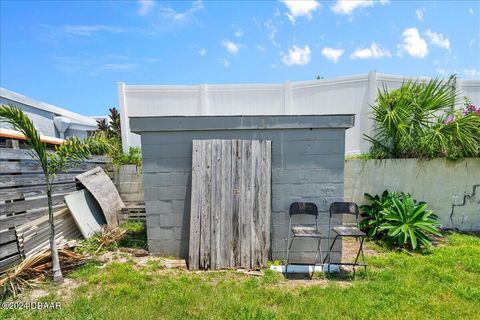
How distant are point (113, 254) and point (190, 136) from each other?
233 centimetres

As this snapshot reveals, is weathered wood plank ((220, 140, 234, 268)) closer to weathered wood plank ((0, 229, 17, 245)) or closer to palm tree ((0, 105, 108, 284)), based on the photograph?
palm tree ((0, 105, 108, 284))

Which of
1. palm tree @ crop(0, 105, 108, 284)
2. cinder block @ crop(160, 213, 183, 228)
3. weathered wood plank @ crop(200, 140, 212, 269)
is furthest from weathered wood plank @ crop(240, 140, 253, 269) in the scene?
palm tree @ crop(0, 105, 108, 284)

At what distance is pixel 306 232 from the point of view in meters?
3.63

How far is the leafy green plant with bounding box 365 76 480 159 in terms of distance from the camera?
17.1 feet

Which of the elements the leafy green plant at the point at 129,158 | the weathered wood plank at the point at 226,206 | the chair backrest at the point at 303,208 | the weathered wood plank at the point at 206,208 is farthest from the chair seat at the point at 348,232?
the leafy green plant at the point at 129,158

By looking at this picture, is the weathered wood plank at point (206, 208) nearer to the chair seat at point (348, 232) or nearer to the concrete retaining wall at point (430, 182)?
the chair seat at point (348, 232)

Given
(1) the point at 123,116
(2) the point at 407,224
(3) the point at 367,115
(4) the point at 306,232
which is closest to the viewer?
(4) the point at 306,232

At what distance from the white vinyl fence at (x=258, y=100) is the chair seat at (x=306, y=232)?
12.5 feet

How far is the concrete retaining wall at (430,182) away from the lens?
5426 millimetres

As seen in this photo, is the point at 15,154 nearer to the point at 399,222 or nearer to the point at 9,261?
the point at 9,261

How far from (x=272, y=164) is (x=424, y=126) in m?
3.84

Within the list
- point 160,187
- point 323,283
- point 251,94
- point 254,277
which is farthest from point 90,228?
point 251,94

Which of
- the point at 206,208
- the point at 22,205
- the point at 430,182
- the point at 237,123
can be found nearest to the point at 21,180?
the point at 22,205

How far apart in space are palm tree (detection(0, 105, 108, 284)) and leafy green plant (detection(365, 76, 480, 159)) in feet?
18.5
